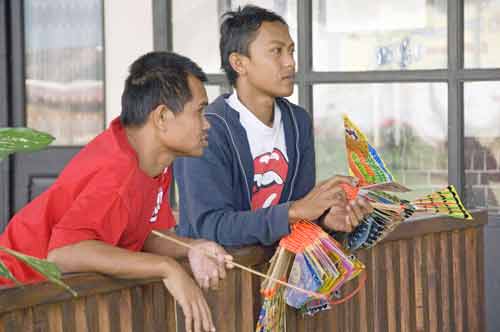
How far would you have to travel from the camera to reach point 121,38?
16.8 ft

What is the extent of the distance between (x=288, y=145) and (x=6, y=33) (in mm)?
2594

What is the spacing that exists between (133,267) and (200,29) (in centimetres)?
287

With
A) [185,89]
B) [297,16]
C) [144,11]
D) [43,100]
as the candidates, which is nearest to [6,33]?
[43,100]

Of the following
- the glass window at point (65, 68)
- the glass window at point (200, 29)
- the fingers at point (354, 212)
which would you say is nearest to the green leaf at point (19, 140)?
the fingers at point (354, 212)

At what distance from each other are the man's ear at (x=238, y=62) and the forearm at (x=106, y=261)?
1111 mm

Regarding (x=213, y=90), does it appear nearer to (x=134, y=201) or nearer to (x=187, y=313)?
(x=134, y=201)

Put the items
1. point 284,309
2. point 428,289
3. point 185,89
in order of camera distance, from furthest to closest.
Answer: point 428,289 → point 284,309 → point 185,89

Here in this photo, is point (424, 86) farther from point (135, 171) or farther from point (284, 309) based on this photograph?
point (135, 171)

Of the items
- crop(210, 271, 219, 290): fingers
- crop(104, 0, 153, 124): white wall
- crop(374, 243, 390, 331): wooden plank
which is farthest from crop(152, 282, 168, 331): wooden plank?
crop(104, 0, 153, 124): white wall

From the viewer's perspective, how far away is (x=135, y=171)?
2471 millimetres

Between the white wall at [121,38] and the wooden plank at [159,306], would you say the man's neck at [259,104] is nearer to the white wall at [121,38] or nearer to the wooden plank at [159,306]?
the wooden plank at [159,306]

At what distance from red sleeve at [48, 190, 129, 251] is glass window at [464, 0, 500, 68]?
104 inches

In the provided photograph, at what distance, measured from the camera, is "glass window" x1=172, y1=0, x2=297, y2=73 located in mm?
5027

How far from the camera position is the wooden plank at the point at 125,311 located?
2.41m
